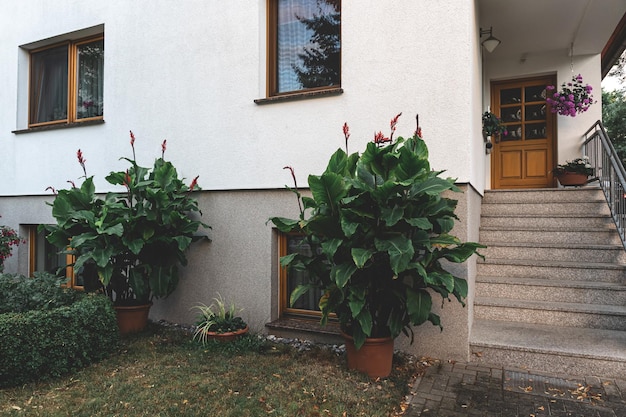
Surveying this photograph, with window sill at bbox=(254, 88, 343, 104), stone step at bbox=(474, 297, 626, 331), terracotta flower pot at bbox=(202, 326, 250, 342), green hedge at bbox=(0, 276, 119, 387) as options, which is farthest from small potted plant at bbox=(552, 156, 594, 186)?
green hedge at bbox=(0, 276, 119, 387)

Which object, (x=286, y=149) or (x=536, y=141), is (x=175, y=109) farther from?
(x=536, y=141)

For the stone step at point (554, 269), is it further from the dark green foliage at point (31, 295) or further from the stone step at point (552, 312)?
the dark green foliage at point (31, 295)

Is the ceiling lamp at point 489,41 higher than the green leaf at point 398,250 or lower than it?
higher

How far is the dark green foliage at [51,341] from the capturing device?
11.3 ft

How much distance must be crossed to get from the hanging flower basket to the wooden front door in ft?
1.47

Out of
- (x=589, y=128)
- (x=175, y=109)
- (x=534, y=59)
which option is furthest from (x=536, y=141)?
(x=175, y=109)

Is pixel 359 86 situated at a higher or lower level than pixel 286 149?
higher

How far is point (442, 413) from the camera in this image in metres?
3.02

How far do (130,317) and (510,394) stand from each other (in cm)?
401

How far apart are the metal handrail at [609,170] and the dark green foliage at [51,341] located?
552 centimetres

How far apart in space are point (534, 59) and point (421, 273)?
591 centimetres

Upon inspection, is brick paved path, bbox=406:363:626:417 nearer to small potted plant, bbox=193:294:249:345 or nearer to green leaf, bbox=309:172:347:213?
green leaf, bbox=309:172:347:213

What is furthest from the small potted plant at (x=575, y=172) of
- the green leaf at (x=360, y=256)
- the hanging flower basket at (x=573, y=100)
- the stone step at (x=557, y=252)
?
the green leaf at (x=360, y=256)

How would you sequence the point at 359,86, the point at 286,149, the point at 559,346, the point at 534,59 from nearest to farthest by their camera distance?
1. the point at 559,346
2. the point at 359,86
3. the point at 286,149
4. the point at 534,59
